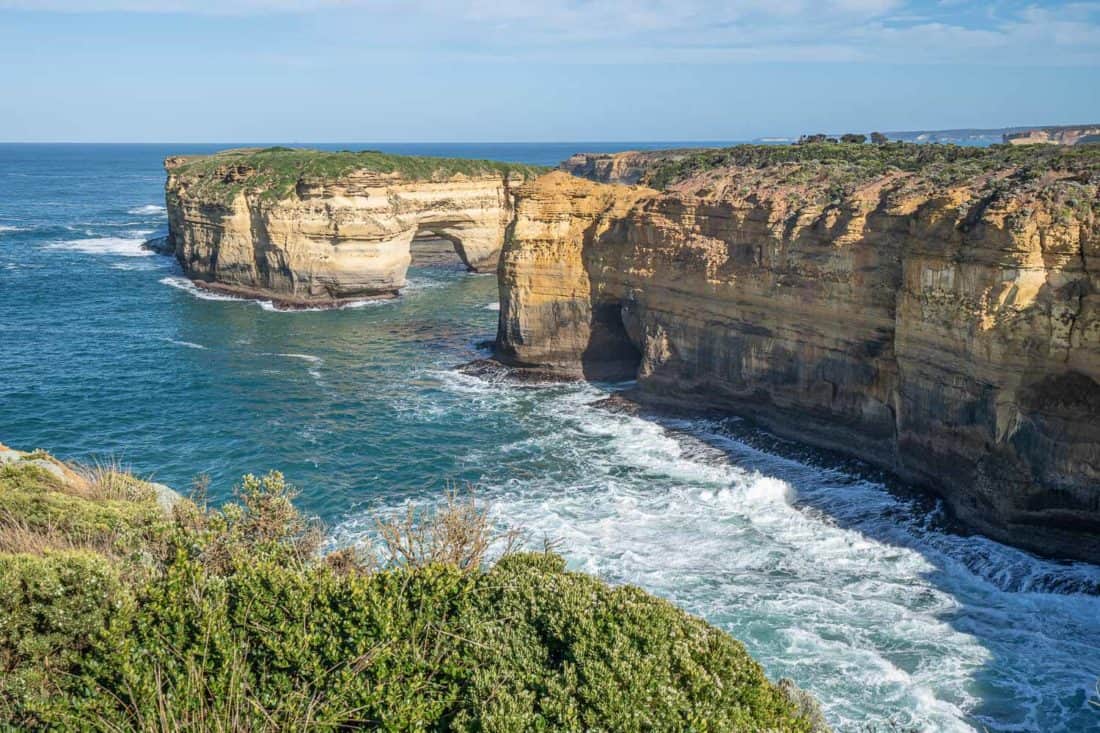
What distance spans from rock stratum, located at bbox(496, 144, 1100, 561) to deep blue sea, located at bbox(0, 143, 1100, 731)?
5.95 ft

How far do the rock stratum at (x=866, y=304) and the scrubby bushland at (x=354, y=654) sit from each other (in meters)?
13.4

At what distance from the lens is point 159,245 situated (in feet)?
267

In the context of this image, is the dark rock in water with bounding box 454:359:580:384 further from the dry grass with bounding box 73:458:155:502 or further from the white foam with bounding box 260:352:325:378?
the dry grass with bounding box 73:458:155:502

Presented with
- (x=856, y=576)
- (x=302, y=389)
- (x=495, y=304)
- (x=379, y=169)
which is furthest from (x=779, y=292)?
(x=379, y=169)

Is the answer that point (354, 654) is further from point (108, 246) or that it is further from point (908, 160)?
A: point (108, 246)

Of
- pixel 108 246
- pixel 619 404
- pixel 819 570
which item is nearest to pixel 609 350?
pixel 619 404

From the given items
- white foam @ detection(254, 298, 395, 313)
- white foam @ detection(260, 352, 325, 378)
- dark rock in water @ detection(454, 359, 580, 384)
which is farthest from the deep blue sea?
white foam @ detection(254, 298, 395, 313)

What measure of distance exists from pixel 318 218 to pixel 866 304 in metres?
39.3

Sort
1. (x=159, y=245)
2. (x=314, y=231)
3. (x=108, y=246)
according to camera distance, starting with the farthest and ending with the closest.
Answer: (x=108, y=246), (x=159, y=245), (x=314, y=231)

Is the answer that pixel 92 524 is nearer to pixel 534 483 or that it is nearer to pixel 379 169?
pixel 534 483

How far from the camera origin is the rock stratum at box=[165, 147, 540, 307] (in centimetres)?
5847

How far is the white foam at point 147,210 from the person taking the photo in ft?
366

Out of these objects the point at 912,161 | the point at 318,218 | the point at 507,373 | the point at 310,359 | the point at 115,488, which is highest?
the point at 912,161

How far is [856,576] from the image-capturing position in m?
23.5
